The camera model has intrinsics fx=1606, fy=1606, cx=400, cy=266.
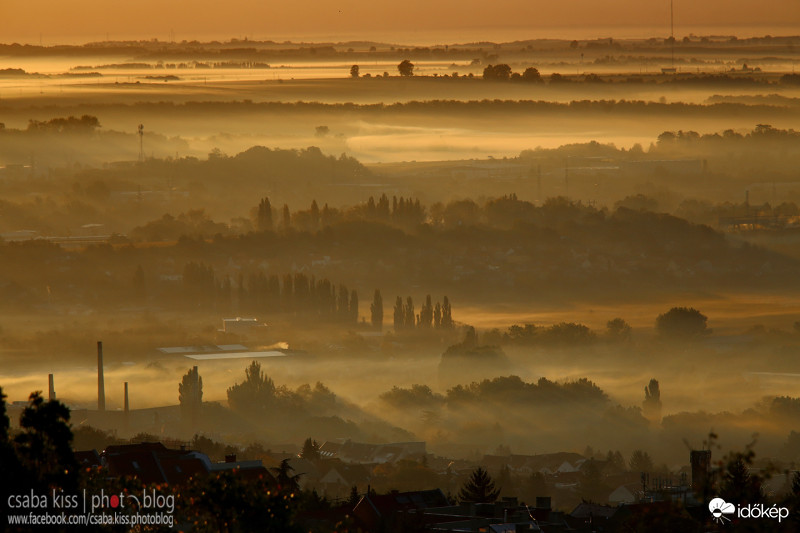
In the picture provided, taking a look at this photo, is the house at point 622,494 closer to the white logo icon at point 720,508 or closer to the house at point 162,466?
the house at point 162,466

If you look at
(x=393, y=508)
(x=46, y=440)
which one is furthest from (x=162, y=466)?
(x=46, y=440)

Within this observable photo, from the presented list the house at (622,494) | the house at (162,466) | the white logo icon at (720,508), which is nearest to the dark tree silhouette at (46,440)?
the white logo icon at (720,508)

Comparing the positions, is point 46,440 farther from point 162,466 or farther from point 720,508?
point 162,466

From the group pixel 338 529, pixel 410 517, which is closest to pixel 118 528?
Answer: pixel 338 529

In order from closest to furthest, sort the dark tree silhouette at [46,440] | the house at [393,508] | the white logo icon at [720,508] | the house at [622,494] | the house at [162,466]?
the dark tree silhouette at [46,440] < the white logo icon at [720,508] < the house at [393,508] < the house at [162,466] < the house at [622,494]

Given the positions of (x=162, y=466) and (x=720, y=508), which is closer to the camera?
(x=720, y=508)

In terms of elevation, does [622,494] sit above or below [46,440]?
below

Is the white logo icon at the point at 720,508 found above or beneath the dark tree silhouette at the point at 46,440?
beneath

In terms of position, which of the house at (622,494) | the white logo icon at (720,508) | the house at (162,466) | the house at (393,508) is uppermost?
the white logo icon at (720,508)

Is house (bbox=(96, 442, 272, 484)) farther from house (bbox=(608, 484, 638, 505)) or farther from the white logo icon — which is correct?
house (bbox=(608, 484, 638, 505))

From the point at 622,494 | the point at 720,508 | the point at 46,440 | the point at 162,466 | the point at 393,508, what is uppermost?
the point at 46,440

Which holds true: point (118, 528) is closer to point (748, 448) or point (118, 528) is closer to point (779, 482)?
point (748, 448)
